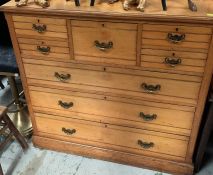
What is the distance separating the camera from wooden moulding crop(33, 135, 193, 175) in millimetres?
1863

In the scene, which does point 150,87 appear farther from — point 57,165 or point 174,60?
point 57,165

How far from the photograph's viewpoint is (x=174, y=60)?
1.48 metres

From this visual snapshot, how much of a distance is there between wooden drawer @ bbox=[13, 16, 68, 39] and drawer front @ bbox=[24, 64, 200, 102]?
0.22 m

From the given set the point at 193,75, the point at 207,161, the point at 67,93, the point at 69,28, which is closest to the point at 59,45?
the point at 69,28

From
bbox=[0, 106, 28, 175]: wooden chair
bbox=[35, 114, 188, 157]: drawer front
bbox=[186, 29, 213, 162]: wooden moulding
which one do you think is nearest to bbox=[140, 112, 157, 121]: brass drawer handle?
bbox=[35, 114, 188, 157]: drawer front

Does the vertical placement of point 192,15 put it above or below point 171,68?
above

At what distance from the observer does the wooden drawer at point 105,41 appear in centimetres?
148

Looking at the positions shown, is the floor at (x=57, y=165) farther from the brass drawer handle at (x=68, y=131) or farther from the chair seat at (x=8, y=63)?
the chair seat at (x=8, y=63)

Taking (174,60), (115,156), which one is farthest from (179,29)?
(115,156)

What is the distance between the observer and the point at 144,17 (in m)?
1.39

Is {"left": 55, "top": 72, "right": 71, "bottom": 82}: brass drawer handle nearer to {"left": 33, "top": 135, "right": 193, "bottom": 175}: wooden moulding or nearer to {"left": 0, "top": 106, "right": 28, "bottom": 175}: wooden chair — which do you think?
{"left": 0, "top": 106, "right": 28, "bottom": 175}: wooden chair

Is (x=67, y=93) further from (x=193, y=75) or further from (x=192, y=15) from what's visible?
(x=192, y=15)

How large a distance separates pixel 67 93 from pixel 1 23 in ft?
2.90

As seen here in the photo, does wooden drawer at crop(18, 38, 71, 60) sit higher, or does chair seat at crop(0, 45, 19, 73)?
wooden drawer at crop(18, 38, 71, 60)
